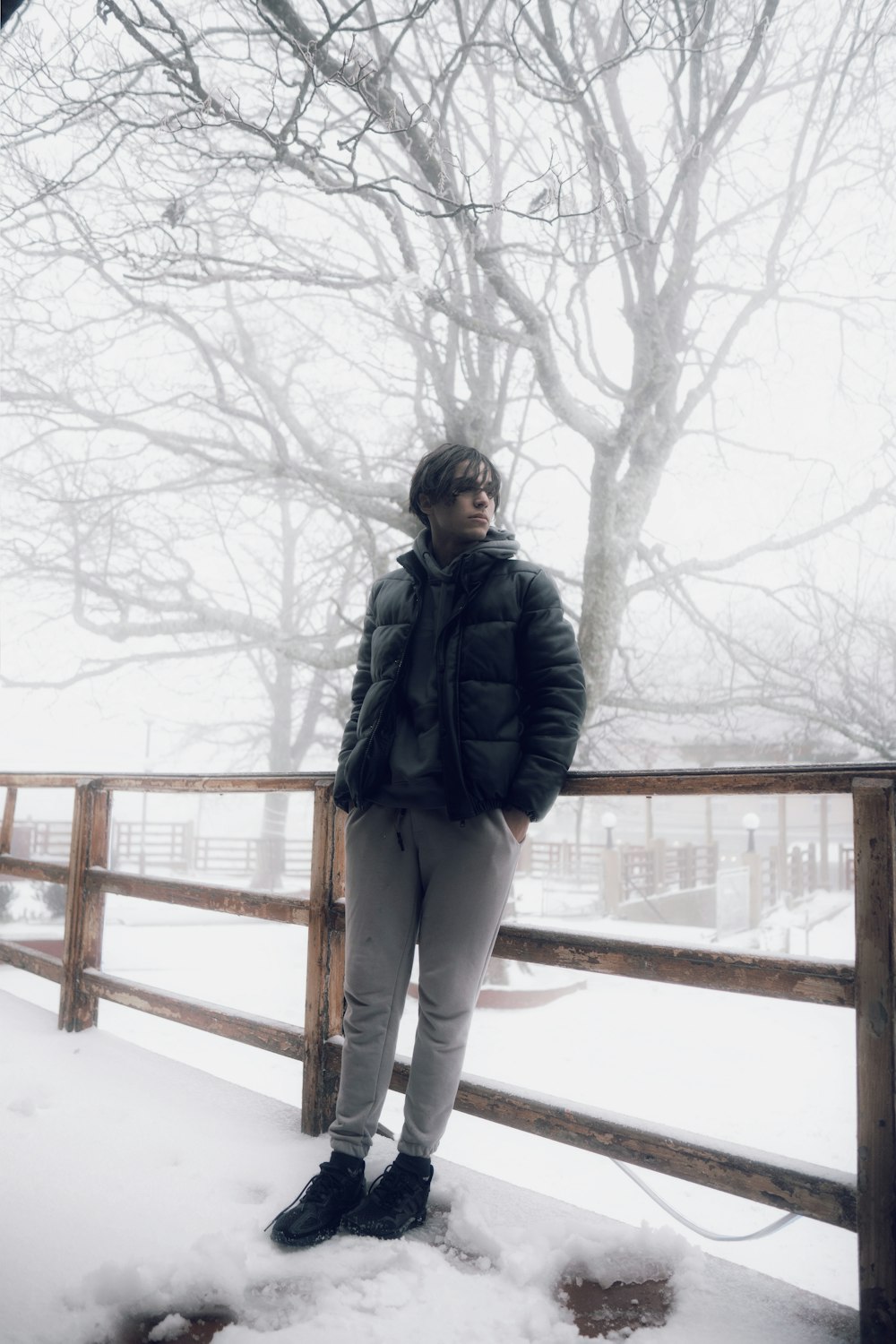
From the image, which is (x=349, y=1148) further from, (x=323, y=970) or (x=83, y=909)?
(x=83, y=909)

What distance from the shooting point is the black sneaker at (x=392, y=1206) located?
1.74m

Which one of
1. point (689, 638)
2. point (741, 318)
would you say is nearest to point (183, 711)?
point (689, 638)

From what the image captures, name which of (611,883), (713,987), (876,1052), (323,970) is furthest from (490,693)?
(611,883)

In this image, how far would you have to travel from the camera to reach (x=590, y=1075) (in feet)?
23.6

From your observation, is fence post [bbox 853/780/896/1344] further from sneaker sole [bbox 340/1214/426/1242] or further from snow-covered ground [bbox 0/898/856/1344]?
→ sneaker sole [bbox 340/1214/426/1242]

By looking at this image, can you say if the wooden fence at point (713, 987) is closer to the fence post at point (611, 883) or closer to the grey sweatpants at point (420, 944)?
the grey sweatpants at point (420, 944)

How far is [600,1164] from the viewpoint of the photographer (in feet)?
19.7

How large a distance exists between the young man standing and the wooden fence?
8.3 inches

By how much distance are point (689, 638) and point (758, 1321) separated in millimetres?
10855

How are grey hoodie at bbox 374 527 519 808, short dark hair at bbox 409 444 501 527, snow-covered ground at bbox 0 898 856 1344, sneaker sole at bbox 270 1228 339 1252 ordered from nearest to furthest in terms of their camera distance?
1. sneaker sole at bbox 270 1228 339 1252
2. grey hoodie at bbox 374 527 519 808
3. short dark hair at bbox 409 444 501 527
4. snow-covered ground at bbox 0 898 856 1344

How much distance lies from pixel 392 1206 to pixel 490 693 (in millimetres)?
1103

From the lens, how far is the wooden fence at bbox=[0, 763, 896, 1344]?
148 cm

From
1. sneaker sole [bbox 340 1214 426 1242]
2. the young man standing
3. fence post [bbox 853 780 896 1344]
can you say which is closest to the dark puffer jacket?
the young man standing

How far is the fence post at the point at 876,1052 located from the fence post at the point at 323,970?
53.4 inches
